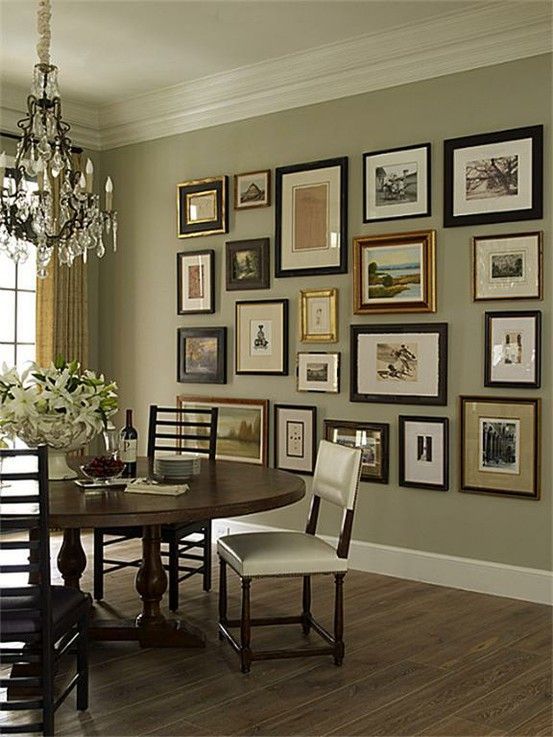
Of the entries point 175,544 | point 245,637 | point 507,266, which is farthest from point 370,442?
point 245,637

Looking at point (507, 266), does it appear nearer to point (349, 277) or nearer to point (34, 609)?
point (349, 277)

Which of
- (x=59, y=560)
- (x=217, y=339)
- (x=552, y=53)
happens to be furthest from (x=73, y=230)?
(x=552, y=53)

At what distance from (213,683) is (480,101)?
332cm

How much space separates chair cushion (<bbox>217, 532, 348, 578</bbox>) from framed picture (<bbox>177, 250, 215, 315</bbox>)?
2806 millimetres

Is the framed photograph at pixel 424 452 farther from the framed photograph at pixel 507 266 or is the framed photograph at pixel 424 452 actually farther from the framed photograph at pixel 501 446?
the framed photograph at pixel 507 266

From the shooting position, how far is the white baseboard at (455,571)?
4.83m

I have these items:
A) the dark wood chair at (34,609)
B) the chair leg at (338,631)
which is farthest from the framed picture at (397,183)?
the dark wood chair at (34,609)

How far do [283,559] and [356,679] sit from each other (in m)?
0.54

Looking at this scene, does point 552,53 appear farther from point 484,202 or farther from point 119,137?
point 119,137

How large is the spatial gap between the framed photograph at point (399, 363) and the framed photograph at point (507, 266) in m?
0.34

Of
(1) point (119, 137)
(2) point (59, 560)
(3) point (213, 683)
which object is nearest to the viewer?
(3) point (213, 683)

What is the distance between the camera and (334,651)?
3.80 metres

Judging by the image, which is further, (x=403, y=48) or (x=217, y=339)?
(x=217, y=339)

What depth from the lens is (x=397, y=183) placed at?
537cm
